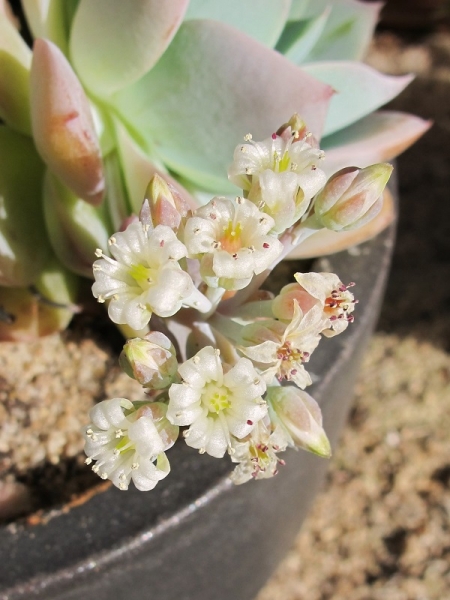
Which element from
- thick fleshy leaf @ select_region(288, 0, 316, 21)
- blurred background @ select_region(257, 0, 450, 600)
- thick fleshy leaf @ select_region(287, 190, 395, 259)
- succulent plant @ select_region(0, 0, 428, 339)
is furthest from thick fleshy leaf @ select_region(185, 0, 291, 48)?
blurred background @ select_region(257, 0, 450, 600)

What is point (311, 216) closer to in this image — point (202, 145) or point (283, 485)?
point (202, 145)

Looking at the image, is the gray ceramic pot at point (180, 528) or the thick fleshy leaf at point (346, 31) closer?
the gray ceramic pot at point (180, 528)

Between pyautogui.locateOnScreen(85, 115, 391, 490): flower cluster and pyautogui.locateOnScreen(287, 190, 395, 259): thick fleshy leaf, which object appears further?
pyautogui.locateOnScreen(287, 190, 395, 259): thick fleshy leaf

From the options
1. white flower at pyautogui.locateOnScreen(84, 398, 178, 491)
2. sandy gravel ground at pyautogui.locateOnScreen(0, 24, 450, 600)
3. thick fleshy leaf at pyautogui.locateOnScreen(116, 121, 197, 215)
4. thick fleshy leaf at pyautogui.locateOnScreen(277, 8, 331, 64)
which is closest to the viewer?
white flower at pyautogui.locateOnScreen(84, 398, 178, 491)

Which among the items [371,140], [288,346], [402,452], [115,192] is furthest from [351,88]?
[402,452]

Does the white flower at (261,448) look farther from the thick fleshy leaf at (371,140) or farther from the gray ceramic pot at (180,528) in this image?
the thick fleshy leaf at (371,140)

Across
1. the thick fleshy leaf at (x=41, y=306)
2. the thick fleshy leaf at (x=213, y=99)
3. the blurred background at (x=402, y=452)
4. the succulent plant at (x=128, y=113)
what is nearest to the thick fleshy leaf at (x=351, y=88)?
the succulent plant at (x=128, y=113)

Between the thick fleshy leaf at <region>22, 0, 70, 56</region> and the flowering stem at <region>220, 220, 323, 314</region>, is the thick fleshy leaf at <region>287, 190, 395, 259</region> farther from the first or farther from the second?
the thick fleshy leaf at <region>22, 0, 70, 56</region>

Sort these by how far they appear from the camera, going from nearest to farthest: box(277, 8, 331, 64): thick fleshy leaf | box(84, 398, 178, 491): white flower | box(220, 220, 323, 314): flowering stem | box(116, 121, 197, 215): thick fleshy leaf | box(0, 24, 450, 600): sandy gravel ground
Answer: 1. box(84, 398, 178, 491): white flower
2. box(220, 220, 323, 314): flowering stem
3. box(116, 121, 197, 215): thick fleshy leaf
4. box(277, 8, 331, 64): thick fleshy leaf
5. box(0, 24, 450, 600): sandy gravel ground
